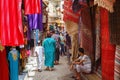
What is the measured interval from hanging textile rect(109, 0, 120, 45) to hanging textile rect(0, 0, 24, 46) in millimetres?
2520

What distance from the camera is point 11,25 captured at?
4809mm

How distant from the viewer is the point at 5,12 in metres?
4.88

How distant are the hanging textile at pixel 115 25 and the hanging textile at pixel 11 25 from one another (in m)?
2.52

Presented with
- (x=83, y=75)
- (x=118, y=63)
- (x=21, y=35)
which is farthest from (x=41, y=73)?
(x=21, y=35)

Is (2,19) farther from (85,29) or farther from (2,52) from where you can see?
(85,29)

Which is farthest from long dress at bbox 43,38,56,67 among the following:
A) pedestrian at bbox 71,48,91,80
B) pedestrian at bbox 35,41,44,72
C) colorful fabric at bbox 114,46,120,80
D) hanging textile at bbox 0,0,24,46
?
hanging textile at bbox 0,0,24,46

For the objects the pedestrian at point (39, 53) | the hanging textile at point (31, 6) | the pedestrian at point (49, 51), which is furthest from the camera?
the pedestrian at point (49, 51)

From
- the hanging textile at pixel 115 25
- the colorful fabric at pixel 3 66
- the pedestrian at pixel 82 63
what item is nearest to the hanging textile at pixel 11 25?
the colorful fabric at pixel 3 66

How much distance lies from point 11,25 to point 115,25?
9.10 ft

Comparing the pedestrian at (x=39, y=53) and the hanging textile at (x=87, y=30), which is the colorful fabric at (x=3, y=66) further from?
the pedestrian at (x=39, y=53)

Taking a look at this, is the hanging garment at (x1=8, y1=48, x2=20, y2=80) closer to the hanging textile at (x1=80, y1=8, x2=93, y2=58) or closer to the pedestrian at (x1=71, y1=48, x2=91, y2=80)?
the pedestrian at (x1=71, y1=48, x2=91, y2=80)

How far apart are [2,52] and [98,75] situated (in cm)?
575

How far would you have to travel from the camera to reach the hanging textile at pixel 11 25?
4.79 meters

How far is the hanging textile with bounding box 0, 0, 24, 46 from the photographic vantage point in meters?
4.79
